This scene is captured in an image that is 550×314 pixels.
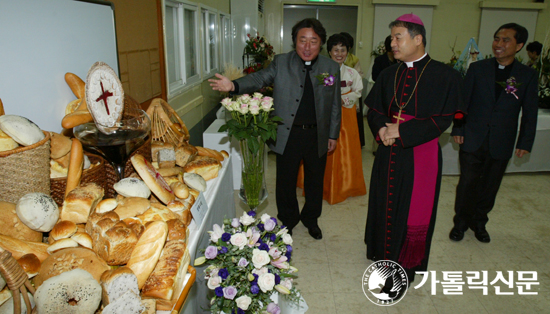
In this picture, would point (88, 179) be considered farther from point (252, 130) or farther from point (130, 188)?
point (252, 130)

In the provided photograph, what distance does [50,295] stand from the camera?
→ 2.94 feet

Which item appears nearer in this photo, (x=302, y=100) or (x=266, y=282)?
(x=266, y=282)

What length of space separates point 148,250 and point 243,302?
38cm

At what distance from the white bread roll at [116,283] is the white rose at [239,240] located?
0.42m

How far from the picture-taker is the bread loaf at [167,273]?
3.62 ft

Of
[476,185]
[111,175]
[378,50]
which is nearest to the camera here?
[111,175]

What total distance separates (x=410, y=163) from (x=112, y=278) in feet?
6.06

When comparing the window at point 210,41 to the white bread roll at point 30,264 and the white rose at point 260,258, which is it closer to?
the white rose at point 260,258

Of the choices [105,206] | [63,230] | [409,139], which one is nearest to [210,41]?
[409,139]

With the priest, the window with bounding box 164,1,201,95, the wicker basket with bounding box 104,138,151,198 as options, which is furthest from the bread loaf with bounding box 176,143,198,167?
the window with bounding box 164,1,201,95

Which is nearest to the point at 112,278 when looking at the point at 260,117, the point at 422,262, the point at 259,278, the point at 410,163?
the point at 259,278

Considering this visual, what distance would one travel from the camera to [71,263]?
105cm

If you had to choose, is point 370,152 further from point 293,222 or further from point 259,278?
point 259,278

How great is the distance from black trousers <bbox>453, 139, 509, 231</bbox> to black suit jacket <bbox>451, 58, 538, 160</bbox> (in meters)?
0.08
